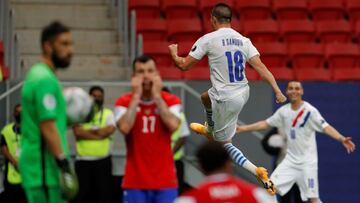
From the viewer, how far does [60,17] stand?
18.6 metres

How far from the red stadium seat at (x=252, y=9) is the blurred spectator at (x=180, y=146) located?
13.6 ft

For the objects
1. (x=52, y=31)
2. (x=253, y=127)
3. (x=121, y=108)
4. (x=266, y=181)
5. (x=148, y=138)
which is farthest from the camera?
(x=253, y=127)

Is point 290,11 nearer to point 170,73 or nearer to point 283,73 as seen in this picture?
point 283,73

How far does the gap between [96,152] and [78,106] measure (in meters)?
7.09

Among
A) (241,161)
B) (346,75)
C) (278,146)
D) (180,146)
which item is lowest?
(278,146)

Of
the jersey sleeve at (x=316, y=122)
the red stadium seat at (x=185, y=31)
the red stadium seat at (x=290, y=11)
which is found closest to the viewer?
the jersey sleeve at (x=316, y=122)

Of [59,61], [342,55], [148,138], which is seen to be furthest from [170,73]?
[59,61]

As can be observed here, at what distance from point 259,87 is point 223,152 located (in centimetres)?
1022

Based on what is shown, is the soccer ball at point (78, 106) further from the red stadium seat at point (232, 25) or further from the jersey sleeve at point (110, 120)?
the red stadium seat at point (232, 25)

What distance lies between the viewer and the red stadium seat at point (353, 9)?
19600 millimetres

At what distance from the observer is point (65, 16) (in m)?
18.7

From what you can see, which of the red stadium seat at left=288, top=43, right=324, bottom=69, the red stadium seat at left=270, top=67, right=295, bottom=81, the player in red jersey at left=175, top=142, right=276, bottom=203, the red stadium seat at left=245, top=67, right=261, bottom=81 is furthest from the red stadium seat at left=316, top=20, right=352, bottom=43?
the player in red jersey at left=175, top=142, right=276, bottom=203

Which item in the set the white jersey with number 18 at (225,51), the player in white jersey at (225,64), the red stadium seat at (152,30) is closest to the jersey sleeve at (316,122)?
the player in white jersey at (225,64)

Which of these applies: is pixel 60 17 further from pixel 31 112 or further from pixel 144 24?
pixel 31 112
